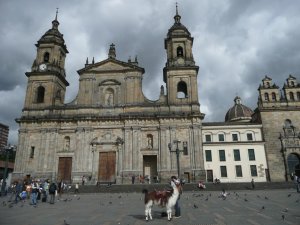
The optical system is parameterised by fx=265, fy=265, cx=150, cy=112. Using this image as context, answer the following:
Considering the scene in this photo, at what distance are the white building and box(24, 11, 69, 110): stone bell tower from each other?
2466cm

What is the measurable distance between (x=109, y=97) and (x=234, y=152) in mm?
21514

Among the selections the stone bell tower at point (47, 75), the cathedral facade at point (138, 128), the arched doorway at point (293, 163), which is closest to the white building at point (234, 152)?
the cathedral facade at point (138, 128)

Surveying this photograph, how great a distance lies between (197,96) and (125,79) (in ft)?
36.0

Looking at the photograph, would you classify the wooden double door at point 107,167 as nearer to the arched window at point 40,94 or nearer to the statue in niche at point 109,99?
the statue in niche at point 109,99

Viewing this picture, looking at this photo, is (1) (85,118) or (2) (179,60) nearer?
(1) (85,118)

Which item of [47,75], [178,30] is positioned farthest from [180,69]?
[47,75]

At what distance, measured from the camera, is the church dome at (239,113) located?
2315 inches

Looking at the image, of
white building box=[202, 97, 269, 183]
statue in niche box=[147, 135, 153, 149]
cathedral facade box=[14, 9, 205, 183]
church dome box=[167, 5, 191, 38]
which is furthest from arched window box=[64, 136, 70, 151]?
church dome box=[167, 5, 191, 38]

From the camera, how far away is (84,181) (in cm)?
3394

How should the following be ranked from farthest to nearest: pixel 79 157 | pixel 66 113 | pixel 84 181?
pixel 66 113 < pixel 79 157 < pixel 84 181

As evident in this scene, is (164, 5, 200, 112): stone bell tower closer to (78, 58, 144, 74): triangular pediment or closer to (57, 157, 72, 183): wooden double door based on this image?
Answer: (78, 58, 144, 74): triangular pediment

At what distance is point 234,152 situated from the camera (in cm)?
4222

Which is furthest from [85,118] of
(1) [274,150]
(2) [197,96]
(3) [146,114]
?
(1) [274,150]

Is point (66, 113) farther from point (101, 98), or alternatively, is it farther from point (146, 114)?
point (146, 114)
